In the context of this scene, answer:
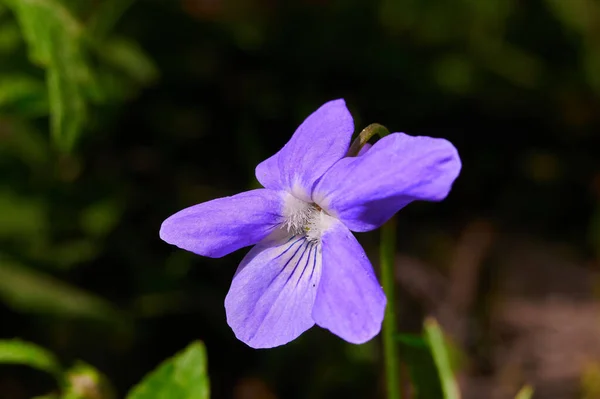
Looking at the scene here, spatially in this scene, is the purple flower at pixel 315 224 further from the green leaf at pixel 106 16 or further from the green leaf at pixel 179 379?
the green leaf at pixel 106 16

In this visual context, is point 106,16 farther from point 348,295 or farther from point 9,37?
point 348,295

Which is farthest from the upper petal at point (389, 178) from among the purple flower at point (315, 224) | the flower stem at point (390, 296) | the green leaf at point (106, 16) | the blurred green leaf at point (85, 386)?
the green leaf at point (106, 16)

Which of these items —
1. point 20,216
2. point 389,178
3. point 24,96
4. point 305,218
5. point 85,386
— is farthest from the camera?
point 20,216

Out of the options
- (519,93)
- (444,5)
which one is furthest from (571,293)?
(444,5)

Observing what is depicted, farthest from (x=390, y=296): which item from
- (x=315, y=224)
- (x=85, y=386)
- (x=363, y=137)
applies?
(x=85, y=386)

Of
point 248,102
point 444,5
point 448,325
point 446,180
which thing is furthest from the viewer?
point 444,5

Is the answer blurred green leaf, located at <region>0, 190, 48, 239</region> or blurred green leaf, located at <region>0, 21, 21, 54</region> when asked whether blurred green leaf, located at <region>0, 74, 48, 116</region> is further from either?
blurred green leaf, located at <region>0, 190, 48, 239</region>

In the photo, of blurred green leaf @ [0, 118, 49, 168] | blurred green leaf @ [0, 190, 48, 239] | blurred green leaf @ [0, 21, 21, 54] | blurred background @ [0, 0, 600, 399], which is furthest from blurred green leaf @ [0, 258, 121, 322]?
blurred green leaf @ [0, 21, 21, 54]

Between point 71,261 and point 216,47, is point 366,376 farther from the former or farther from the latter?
point 216,47
